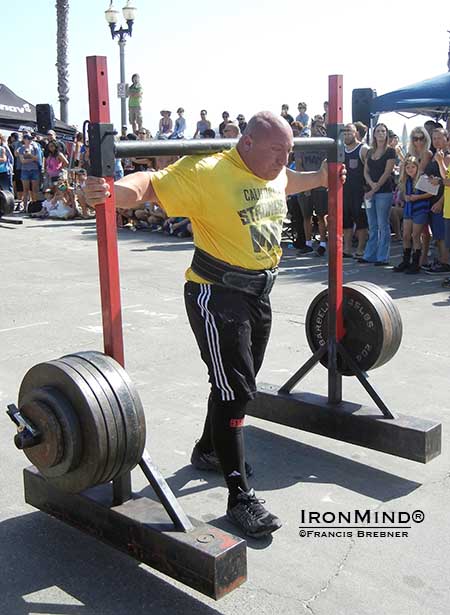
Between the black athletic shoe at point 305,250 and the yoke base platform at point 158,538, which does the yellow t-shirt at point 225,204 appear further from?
the black athletic shoe at point 305,250

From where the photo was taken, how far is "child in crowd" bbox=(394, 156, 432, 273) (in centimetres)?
980

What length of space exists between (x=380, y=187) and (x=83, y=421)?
817cm

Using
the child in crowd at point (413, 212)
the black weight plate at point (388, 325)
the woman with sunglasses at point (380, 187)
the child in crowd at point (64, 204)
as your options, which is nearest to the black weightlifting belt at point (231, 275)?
the black weight plate at point (388, 325)

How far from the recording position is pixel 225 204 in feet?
10.6

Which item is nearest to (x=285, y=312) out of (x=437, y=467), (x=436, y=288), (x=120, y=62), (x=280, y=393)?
(x=436, y=288)

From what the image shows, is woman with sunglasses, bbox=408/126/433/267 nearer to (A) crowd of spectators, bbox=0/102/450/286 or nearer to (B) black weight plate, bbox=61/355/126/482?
(A) crowd of spectators, bbox=0/102/450/286

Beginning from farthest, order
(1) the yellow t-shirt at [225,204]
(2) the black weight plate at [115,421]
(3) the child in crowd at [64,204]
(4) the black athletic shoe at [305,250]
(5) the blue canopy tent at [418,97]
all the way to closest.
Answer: (3) the child in crowd at [64,204] → (5) the blue canopy tent at [418,97] → (4) the black athletic shoe at [305,250] → (1) the yellow t-shirt at [225,204] → (2) the black weight plate at [115,421]

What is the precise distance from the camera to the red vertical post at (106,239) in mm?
2908

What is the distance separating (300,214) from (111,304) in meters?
9.09

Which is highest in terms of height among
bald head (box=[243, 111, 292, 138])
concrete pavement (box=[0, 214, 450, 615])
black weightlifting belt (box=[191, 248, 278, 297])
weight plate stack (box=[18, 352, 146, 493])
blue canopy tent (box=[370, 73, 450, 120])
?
blue canopy tent (box=[370, 73, 450, 120])

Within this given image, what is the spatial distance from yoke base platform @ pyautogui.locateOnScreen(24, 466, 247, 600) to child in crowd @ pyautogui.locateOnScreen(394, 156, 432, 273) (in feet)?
24.1

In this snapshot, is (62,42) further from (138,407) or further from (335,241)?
(138,407)

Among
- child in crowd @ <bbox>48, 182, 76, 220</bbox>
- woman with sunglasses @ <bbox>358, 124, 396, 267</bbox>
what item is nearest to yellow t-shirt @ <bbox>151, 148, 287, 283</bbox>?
woman with sunglasses @ <bbox>358, 124, 396, 267</bbox>

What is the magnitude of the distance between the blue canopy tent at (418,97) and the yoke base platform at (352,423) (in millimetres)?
10427
